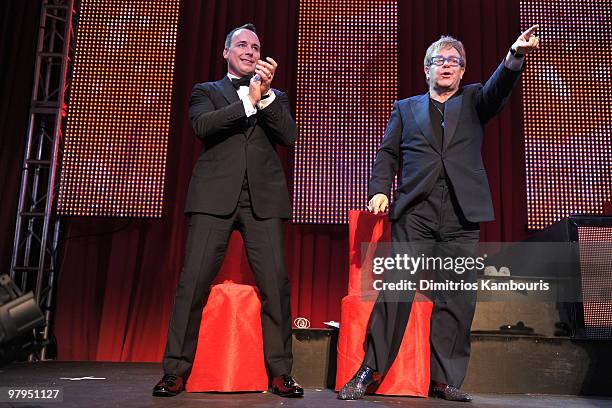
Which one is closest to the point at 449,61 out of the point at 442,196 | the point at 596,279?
the point at 442,196

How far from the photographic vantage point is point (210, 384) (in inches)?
87.8

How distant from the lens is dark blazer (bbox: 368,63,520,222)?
2.21 metres

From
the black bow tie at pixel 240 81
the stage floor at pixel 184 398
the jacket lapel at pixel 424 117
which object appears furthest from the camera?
the black bow tie at pixel 240 81

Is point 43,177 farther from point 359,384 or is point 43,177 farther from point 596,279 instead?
point 596,279

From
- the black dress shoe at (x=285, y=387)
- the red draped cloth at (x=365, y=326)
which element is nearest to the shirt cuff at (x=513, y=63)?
the red draped cloth at (x=365, y=326)

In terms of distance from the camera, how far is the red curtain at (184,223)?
4148 millimetres

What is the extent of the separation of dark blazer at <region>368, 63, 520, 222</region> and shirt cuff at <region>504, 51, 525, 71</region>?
0.05ft

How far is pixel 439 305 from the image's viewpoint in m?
2.24

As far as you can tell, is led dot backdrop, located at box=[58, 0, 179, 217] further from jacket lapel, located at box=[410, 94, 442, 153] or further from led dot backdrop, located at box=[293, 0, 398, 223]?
jacket lapel, located at box=[410, 94, 442, 153]

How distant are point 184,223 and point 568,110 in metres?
2.96

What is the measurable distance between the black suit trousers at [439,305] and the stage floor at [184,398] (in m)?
0.16

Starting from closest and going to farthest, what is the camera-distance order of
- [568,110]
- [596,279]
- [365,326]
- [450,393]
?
[450,393] → [365,326] → [596,279] → [568,110]

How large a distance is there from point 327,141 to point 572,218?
6.29 ft

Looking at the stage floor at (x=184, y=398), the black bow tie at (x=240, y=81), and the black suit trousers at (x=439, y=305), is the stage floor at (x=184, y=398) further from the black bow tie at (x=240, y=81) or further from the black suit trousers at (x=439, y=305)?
the black bow tie at (x=240, y=81)
